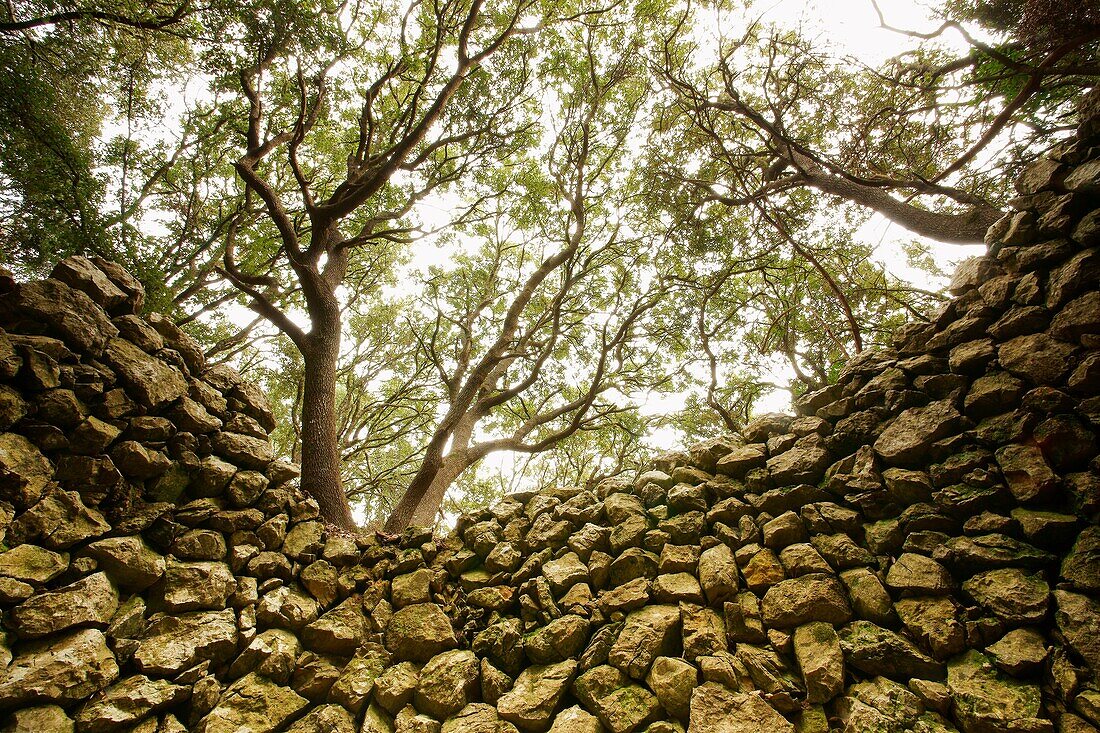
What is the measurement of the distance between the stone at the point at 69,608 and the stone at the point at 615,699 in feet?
9.69

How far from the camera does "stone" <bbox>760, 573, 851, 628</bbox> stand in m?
2.65

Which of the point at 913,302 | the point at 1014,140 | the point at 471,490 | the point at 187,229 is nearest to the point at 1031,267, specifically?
the point at 1014,140

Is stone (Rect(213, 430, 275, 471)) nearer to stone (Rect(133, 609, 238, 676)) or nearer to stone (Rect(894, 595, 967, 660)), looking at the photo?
stone (Rect(133, 609, 238, 676))

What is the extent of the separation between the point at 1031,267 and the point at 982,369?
2.62 feet

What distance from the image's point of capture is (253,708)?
8.95 ft

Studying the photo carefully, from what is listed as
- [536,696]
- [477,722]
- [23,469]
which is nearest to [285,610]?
[477,722]

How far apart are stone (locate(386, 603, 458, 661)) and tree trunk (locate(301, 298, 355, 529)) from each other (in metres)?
1.44

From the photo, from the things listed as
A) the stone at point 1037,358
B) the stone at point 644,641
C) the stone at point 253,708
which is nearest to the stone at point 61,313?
the stone at point 253,708

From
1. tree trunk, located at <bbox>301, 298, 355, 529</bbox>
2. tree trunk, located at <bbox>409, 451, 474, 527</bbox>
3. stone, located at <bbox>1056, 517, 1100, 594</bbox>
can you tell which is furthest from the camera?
tree trunk, located at <bbox>409, 451, 474, 527</bbox>

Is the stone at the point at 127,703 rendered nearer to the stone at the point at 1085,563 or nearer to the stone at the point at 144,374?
the stone at the point at 144,374

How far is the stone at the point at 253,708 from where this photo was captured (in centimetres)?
260

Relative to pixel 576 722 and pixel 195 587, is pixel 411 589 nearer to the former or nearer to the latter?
pixel 195 587

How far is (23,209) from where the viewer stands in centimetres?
450

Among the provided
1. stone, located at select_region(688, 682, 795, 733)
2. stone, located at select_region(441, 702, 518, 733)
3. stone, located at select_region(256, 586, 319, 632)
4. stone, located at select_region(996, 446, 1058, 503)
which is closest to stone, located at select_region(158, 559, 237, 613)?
stone, located at select_region(256, 586, 319, 632)
